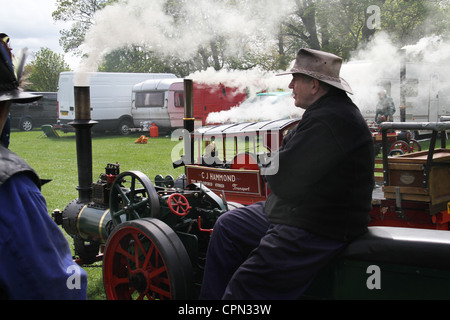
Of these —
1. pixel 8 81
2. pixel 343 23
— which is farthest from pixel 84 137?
pixel 343 23

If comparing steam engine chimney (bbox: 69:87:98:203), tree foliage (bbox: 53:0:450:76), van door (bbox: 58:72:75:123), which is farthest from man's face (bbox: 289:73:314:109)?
van door (bbox: 58:72:75:123)

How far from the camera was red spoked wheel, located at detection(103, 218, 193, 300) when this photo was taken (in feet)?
8.71

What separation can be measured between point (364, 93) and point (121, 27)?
998 centimetres

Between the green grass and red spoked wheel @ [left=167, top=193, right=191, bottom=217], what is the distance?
1308mm

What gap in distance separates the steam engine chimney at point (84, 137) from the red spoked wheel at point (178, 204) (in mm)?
1185

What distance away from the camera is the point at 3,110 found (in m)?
1.31

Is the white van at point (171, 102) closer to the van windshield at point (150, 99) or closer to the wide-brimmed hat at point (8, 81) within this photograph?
the van windshield at point (150, 99)

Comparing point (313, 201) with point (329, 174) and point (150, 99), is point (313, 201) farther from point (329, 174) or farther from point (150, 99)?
point (150, 99)

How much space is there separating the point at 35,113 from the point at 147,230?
26.0 m

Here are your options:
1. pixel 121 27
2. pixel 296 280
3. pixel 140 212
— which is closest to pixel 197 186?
pixel 140 212

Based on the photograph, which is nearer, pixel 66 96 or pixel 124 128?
pixel 66 96

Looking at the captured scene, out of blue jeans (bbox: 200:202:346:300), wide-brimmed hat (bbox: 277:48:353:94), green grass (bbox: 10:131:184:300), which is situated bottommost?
green grass (bbox: 10:131:184:300)

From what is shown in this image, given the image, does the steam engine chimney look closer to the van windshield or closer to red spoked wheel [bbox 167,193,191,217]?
red spoked wheel [bbox 167,193,191,217]

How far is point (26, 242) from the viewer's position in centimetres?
115
